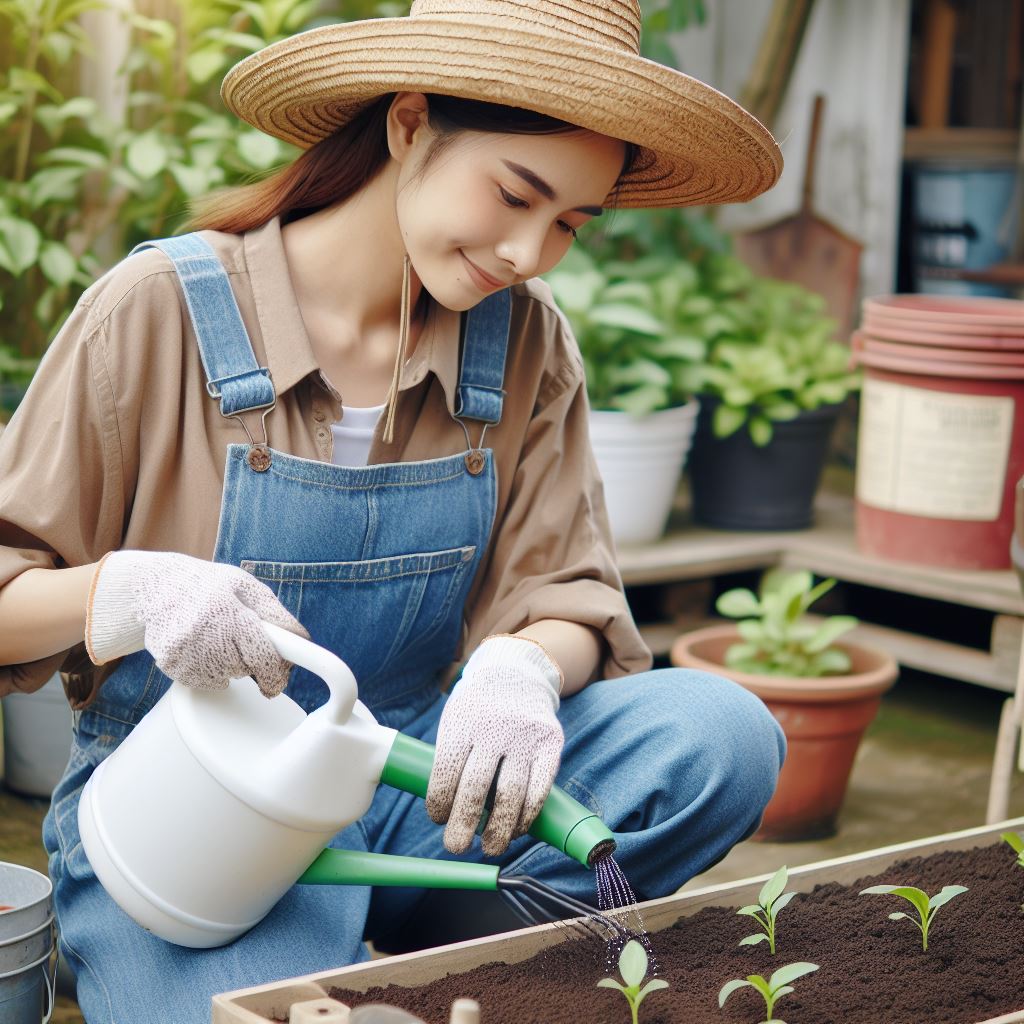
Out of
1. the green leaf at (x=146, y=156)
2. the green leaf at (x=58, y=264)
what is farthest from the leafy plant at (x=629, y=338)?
the green leaf at (x=58, y=264)

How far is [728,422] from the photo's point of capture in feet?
11.1

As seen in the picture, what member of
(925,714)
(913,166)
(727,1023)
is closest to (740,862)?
(925,714)

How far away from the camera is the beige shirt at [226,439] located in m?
1.56

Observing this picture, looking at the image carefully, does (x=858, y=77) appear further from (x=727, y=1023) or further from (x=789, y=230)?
(x=727, y=1023)

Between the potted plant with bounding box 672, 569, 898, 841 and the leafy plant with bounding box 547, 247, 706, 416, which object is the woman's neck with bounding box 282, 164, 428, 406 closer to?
the potted plant with bounding box 672, 569, 898, 841

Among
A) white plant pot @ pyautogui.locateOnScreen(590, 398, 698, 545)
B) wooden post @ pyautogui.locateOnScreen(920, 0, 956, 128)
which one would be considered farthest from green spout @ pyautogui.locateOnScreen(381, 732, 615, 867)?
wooden post @ pyautogui.locateOnScreen(920, 0, 956, 128)

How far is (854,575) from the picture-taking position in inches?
133

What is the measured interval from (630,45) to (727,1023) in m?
1.04

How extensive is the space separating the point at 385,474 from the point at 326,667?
412mm

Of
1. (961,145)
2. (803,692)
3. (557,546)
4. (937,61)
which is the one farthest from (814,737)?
(937,61)

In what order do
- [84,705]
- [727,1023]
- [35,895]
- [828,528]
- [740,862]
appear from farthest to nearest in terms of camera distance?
[828,528], [740,862], [84,705], [35,895], [727,1023]

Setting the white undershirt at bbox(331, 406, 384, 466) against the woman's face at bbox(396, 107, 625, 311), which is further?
the white undershirt at bbox(331, 406, 384, 466)

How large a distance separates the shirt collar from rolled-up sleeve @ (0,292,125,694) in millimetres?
193

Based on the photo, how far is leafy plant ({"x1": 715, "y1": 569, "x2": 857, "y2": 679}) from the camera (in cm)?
268
